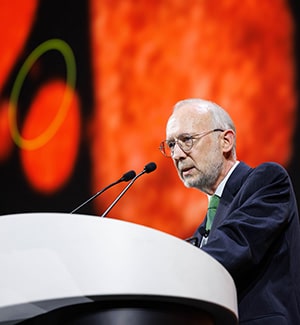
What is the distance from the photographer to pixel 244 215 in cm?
216

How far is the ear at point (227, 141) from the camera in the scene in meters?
2.64

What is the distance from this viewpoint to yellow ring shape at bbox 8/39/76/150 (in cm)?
427

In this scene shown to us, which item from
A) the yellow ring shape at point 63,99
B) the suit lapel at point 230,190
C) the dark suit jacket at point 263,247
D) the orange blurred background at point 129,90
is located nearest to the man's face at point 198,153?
the suit lapel at point 230,190

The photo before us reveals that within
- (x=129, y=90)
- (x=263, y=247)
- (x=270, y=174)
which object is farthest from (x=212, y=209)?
(x=129, y=90)

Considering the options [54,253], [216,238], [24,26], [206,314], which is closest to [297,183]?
[216,238]

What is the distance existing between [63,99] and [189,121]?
1778mm

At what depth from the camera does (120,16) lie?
4129mm

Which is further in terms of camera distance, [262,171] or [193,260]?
[262,171]

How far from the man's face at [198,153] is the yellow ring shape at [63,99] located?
170cm

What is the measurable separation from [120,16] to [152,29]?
0.95ft

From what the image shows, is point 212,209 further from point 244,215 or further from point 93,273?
point 93,273

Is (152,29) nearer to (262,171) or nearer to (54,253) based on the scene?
(262,171)

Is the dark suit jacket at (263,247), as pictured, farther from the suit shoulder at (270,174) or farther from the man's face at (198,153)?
the man's face at (198,153)

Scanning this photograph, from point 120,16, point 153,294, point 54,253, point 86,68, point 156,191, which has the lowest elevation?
point 156,191
